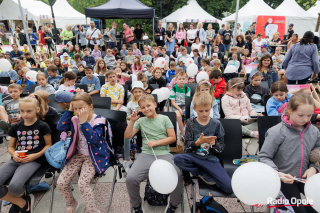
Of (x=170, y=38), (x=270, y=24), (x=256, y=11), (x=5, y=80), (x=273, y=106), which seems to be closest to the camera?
(x=273, y=106)

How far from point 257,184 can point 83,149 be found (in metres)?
1.84

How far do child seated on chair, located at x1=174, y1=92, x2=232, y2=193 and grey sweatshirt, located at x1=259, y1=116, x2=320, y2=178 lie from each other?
42 cm

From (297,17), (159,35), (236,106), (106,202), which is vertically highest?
(297,17)

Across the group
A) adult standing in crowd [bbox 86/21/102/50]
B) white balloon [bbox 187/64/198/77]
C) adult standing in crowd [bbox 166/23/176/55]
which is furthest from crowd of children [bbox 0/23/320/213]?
adult standing in crowd [bbox 166/23/176/55]

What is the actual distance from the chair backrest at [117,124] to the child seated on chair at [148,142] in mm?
191

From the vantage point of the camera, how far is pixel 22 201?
2.41 meters

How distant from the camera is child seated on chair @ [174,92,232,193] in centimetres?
206

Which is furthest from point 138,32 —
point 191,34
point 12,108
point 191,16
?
point 12,108

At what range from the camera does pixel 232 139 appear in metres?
2.57

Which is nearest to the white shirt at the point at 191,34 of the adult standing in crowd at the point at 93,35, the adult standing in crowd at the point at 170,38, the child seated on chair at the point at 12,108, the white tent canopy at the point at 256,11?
the adult standing in crowd at the point at 170,38

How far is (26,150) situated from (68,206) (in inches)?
30.2

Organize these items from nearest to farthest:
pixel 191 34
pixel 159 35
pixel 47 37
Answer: pixel 159 35, pixel 191 34, pixel 47 37

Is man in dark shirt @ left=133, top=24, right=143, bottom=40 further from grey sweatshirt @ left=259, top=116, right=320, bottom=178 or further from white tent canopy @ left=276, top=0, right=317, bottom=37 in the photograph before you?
white tent canopy @ left=276, top=0, right=317, bottom=37

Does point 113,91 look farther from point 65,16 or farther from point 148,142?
point 65,16
